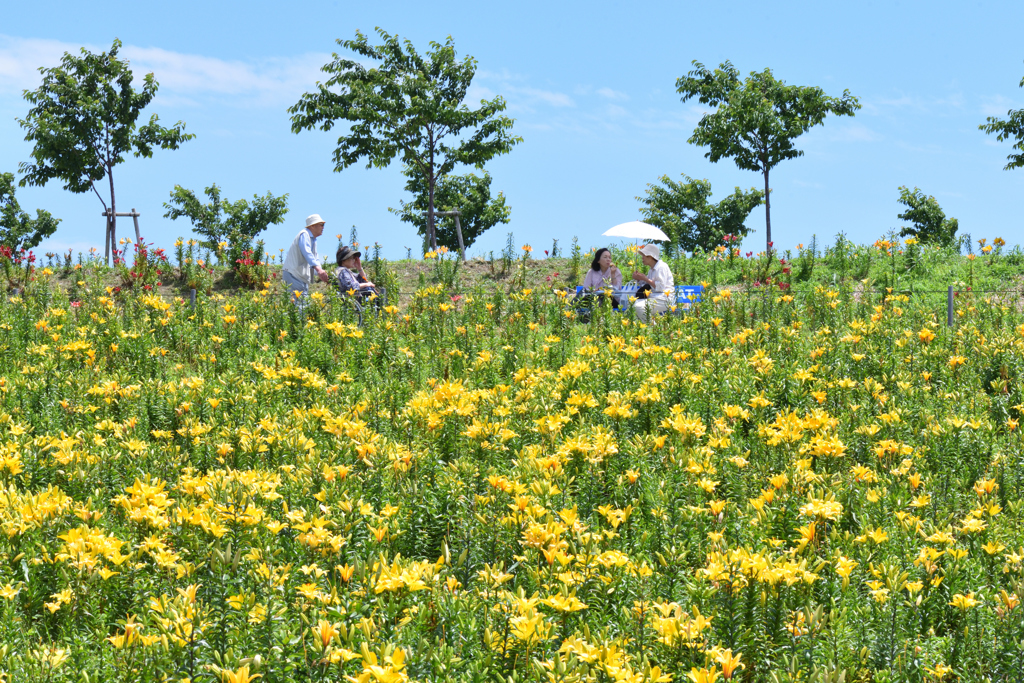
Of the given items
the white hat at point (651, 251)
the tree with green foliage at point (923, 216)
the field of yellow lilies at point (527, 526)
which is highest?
the tree with green foliage at point (923, 216)

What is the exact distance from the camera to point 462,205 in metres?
46.4

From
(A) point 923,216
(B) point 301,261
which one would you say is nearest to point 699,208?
(A) point 923,216

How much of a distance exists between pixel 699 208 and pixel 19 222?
39512 millimetres

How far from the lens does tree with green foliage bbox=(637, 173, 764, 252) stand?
50125 millimetres

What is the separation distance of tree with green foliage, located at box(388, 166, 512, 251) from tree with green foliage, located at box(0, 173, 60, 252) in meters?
19.1

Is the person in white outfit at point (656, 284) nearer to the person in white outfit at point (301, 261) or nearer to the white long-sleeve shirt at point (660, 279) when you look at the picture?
the white long-sleeve shirt at point (660, 279)

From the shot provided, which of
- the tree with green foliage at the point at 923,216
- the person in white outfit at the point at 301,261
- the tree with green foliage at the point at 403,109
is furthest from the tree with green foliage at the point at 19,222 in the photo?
the tree with green foliage at the point at 923,216

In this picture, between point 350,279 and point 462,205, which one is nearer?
point 350,279

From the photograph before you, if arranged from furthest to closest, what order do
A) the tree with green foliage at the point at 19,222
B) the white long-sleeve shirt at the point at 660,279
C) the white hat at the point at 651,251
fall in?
the tree with green foliage at the point at 19,222
the white hat at the point at 651,251
the white long-sleeve shirt at the point at 660,279

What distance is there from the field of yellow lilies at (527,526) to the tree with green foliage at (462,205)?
39.5 meters

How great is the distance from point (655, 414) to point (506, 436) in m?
1.35

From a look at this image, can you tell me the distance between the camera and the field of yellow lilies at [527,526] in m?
2.37

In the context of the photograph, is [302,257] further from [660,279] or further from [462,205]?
[462,205]

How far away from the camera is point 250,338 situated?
28.0 ft
